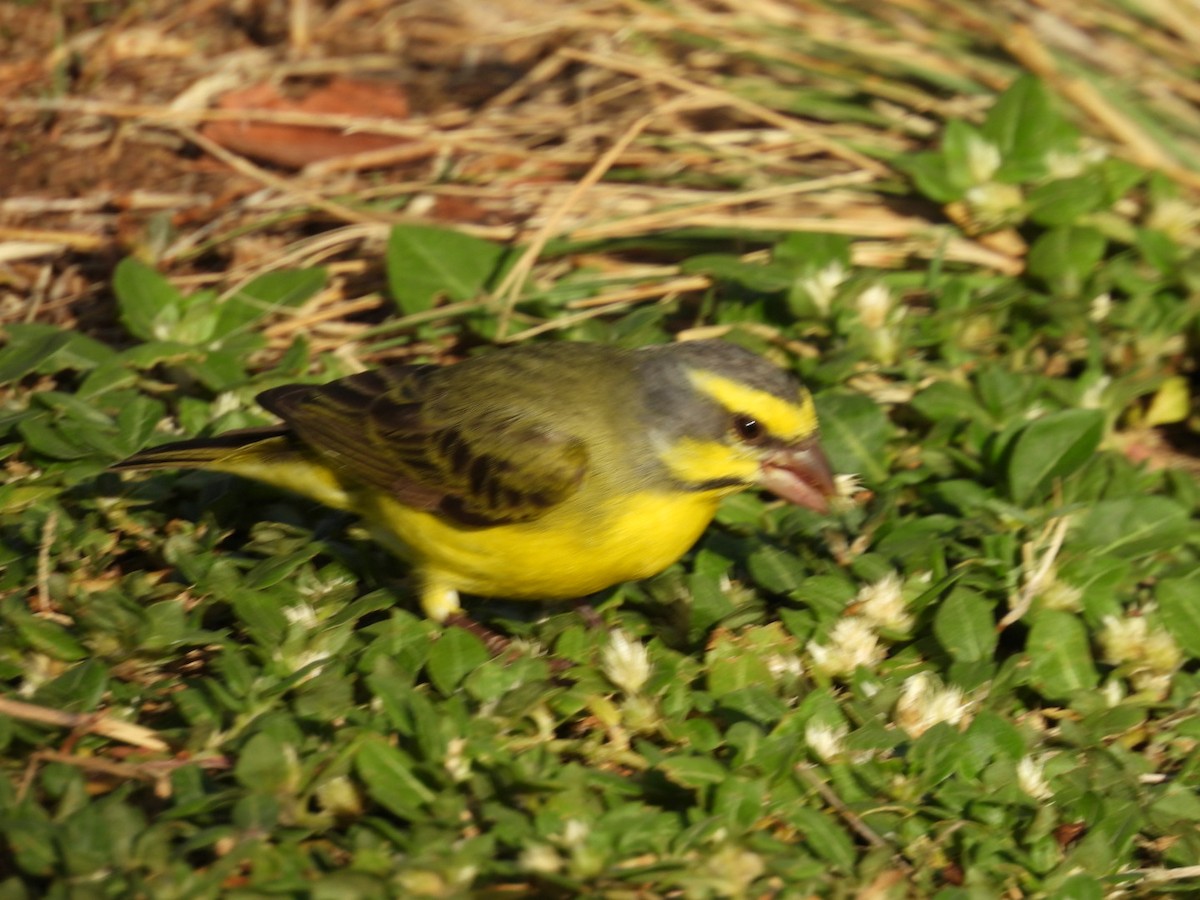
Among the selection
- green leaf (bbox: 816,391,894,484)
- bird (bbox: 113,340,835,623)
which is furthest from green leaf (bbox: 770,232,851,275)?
bird (bbox: 113,340,835,623)

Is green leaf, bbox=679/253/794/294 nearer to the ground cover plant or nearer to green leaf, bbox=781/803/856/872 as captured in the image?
the ground cover plant

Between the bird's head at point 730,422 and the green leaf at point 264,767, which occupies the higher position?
the bird's head at point 730,422

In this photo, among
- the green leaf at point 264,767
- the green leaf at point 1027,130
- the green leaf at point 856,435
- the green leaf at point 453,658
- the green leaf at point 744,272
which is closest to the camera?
the green leaf at point 264,767

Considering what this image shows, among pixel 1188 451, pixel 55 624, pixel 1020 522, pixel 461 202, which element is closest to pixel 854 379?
pixel 1020 522

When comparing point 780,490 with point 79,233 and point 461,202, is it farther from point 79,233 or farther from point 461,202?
point 79,233

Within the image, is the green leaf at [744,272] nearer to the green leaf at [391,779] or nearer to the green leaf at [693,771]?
the green leaf at [693,771]

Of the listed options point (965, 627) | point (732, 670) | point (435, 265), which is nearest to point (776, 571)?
point (732, 670)

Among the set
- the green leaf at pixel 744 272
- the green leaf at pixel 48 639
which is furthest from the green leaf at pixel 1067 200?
the green leaf at pixel 48 639

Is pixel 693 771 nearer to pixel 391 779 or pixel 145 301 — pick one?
pixel 391 779
